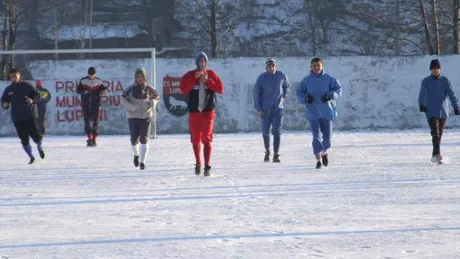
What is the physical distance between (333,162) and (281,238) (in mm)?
8817

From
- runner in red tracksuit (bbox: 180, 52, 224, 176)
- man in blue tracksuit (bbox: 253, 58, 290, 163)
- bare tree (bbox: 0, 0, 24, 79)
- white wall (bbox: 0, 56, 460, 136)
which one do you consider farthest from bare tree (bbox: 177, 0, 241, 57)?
runner in red tracksuit (bbox: 180, 52, 224, 176)

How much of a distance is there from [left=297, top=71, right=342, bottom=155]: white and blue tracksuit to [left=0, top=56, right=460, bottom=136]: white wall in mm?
14152

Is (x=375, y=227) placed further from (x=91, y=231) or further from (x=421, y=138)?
(x=421, y=138)

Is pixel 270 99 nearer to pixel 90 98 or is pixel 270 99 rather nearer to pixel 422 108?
pixel 422 108

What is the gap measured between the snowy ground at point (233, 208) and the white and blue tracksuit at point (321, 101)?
53 cm

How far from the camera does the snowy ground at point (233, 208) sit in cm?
814

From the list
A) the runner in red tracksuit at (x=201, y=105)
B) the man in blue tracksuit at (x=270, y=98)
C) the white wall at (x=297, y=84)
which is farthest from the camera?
the white wall at (x=297, y=84)

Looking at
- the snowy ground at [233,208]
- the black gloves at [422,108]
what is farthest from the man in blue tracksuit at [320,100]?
the black gloves at [422,108]

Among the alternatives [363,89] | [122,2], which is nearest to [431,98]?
[363,89]

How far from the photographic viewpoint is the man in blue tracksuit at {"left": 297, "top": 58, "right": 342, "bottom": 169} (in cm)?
1622

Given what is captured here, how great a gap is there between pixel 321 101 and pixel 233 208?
5856 mm

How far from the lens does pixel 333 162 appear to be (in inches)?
681

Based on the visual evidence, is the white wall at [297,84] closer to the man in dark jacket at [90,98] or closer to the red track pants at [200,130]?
the man in dark jacket at [90,98]

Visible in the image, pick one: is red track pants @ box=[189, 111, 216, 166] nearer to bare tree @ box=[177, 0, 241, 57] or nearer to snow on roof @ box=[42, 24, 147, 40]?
bare tree @ box=[177, 0, 241, 57]
